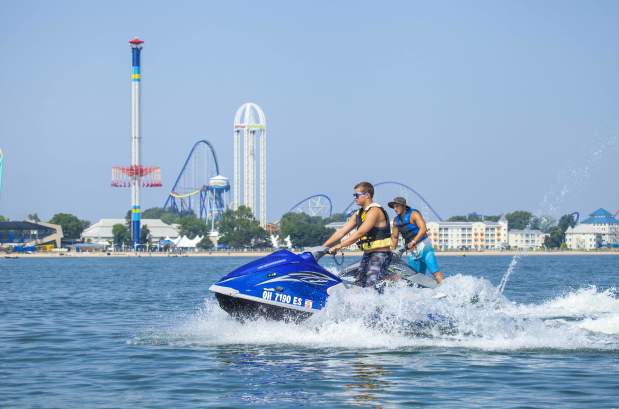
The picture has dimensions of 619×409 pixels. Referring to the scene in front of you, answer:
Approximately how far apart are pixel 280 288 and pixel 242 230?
14407 centimetres

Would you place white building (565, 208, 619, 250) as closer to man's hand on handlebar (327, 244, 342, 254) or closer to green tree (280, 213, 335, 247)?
green tree (280, 213, 335, 247)

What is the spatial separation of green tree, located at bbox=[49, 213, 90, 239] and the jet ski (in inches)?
6781

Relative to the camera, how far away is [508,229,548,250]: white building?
19138cm

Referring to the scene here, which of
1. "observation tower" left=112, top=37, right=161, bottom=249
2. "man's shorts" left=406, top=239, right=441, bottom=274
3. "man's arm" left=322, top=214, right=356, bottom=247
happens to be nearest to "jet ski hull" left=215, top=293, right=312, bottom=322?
"man's arm" left=322, top=214, right=356, bottom=247

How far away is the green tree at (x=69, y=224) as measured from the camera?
179 meters

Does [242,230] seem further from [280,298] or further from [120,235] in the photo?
[280,298]

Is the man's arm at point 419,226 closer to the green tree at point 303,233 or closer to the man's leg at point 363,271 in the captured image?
the man's leg at point 363,271

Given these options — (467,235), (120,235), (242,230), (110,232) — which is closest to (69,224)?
(110,232)

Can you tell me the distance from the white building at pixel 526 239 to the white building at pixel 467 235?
2219 mm

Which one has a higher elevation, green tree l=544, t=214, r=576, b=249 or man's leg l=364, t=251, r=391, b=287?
green tree l=544, t=214, r=576, b=249

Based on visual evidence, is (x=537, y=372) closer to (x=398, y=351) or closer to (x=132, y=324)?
(x=398, y=351)

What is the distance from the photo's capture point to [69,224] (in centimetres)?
17862

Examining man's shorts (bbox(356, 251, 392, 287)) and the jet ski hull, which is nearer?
the jet ski hull

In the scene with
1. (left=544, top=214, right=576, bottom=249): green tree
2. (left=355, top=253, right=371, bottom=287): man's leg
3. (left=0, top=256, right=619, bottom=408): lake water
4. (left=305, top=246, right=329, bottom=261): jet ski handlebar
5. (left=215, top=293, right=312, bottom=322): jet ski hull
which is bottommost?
(left=0, top=256, right=619, bottom=408): lake water
